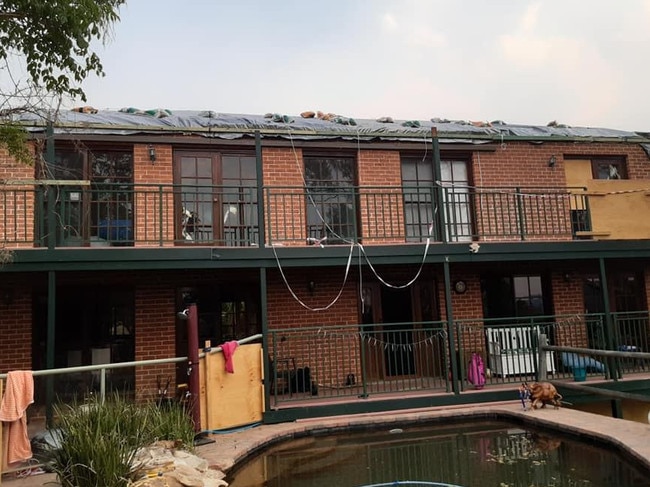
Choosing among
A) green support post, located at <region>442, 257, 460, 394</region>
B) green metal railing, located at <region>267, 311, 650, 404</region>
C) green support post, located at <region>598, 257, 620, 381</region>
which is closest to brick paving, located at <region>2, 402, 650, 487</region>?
green support post, located at <region>442, 257, 460, 394</region>

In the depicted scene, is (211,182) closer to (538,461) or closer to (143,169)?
(143,169)

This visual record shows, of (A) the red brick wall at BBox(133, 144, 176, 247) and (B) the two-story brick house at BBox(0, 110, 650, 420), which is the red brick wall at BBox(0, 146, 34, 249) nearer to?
(B) the two-story brick house at BBox(0, 110, 650, 420)

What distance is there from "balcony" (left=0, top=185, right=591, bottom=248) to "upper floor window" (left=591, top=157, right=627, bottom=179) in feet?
3.62

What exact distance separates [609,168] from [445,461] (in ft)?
28.7

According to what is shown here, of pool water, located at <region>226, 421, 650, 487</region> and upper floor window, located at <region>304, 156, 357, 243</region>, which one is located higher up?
upper floor window, located at <region>304, 156, 357, 243</region>

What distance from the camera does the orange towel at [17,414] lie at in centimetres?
509

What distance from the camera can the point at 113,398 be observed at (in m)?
6.06

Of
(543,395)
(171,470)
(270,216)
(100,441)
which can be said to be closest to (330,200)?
(270,216)

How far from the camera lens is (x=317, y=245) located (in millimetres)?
8938

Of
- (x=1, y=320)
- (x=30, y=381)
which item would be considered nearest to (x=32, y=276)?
(x=1, y=320)

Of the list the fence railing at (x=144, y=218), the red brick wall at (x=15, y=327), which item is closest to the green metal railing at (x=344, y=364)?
the fence railing at (x=144, y=218)

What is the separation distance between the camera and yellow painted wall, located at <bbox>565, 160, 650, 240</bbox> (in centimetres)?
962

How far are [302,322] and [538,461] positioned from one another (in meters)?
5.20

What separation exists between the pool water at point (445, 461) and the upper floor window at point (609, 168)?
22.6ft
